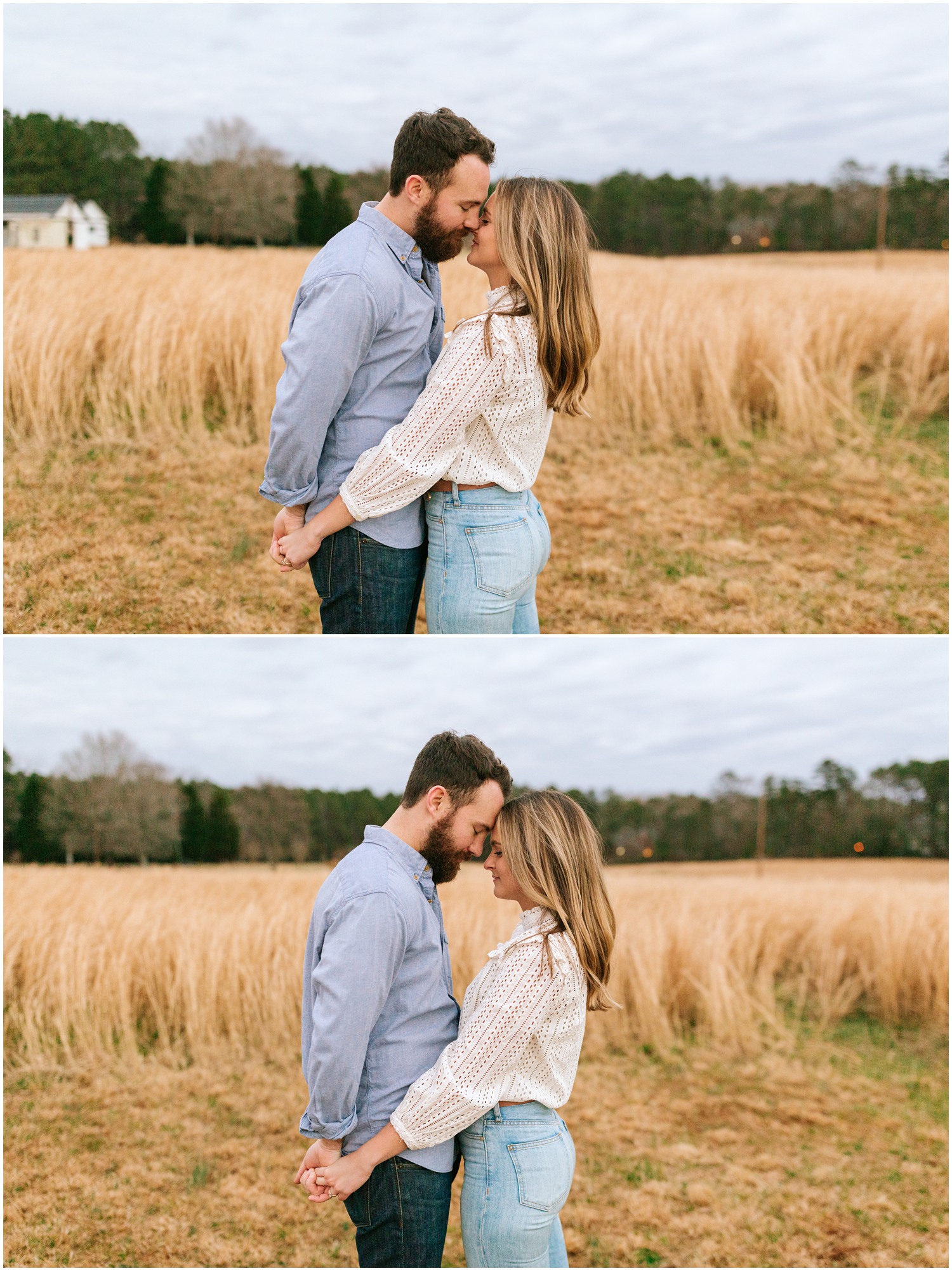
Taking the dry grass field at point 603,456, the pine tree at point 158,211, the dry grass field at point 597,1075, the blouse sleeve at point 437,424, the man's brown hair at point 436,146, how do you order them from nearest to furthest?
the blouse sleeve at point 437,424 < the man's brown hair at point 436,146 < the dry grass field at point 597,1075 < the dry grass field at point 603,456 < the pine tree at point 158,211

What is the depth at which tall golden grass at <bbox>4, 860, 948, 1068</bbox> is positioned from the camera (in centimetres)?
579

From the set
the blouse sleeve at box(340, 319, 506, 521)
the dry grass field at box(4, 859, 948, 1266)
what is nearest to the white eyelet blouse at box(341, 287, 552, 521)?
the blouse sleeve at box(340, 319, 506, 521)

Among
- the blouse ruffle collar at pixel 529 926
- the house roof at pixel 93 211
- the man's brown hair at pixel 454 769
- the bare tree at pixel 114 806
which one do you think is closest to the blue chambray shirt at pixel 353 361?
the man's brown hair at pixel 454 769

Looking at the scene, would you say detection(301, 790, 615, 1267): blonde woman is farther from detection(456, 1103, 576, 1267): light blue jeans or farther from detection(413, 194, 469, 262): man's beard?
detection(413, 194, 469, 262): man's beard

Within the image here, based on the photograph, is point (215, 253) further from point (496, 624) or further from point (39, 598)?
point (496, 624)

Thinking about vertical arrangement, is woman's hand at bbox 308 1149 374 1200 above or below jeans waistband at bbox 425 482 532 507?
below

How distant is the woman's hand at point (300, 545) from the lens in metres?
2.83

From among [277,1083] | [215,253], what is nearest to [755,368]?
[215,253]

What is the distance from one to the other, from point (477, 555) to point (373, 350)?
Result: 2.26ft

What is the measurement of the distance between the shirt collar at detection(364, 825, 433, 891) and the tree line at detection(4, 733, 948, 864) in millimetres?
4473

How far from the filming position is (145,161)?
12.0 metres

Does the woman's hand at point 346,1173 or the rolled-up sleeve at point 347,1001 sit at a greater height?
the rolled-up sleeve at point 347,1001

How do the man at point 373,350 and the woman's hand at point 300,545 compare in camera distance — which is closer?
the man at point 373,350

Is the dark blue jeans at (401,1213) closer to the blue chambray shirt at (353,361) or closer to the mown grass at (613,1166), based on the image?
the blue chambray shirt at (353,361)
